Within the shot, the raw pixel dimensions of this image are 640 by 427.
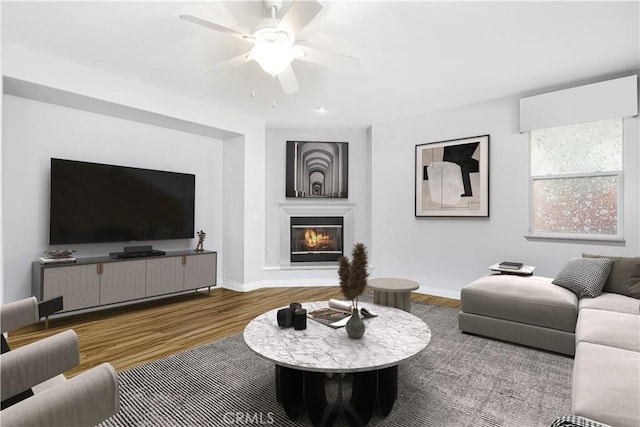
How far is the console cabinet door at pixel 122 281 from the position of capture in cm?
335

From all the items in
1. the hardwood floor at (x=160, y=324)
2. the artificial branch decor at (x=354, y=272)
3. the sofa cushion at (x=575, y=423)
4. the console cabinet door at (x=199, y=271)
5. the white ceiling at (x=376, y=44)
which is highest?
the white ceiling at (x=376, y=44)

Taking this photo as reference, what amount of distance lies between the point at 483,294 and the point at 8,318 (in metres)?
3.09

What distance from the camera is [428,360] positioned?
2.42 meters

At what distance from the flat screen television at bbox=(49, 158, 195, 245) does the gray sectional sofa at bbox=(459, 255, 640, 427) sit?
352 cm

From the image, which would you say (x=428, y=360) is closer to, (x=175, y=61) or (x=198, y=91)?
(x=175, y=61)

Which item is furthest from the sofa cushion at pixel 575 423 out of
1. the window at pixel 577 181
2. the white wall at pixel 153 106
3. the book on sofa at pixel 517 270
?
the white wall at pixel 153 106

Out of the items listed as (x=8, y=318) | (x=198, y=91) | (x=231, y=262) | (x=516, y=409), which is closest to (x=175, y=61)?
(x=198, y=91)

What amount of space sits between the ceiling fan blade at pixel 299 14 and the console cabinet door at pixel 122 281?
115 inches

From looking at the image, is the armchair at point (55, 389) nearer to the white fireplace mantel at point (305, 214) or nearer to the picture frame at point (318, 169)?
the white fireplace mantel at point (305, 214)

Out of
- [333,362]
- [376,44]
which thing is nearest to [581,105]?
[376,44]

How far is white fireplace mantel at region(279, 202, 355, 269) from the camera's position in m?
5.18

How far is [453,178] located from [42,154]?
4.67m

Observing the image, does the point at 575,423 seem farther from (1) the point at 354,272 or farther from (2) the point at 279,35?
(2) the point at 279,35

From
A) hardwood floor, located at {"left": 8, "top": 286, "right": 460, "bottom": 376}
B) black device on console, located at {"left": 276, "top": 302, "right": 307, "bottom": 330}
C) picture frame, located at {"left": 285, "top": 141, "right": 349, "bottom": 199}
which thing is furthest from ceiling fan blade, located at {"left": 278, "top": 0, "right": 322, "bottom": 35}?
picture frame, located at {"left": 285, "top": 141, "right": 349, "bottom": 199}
